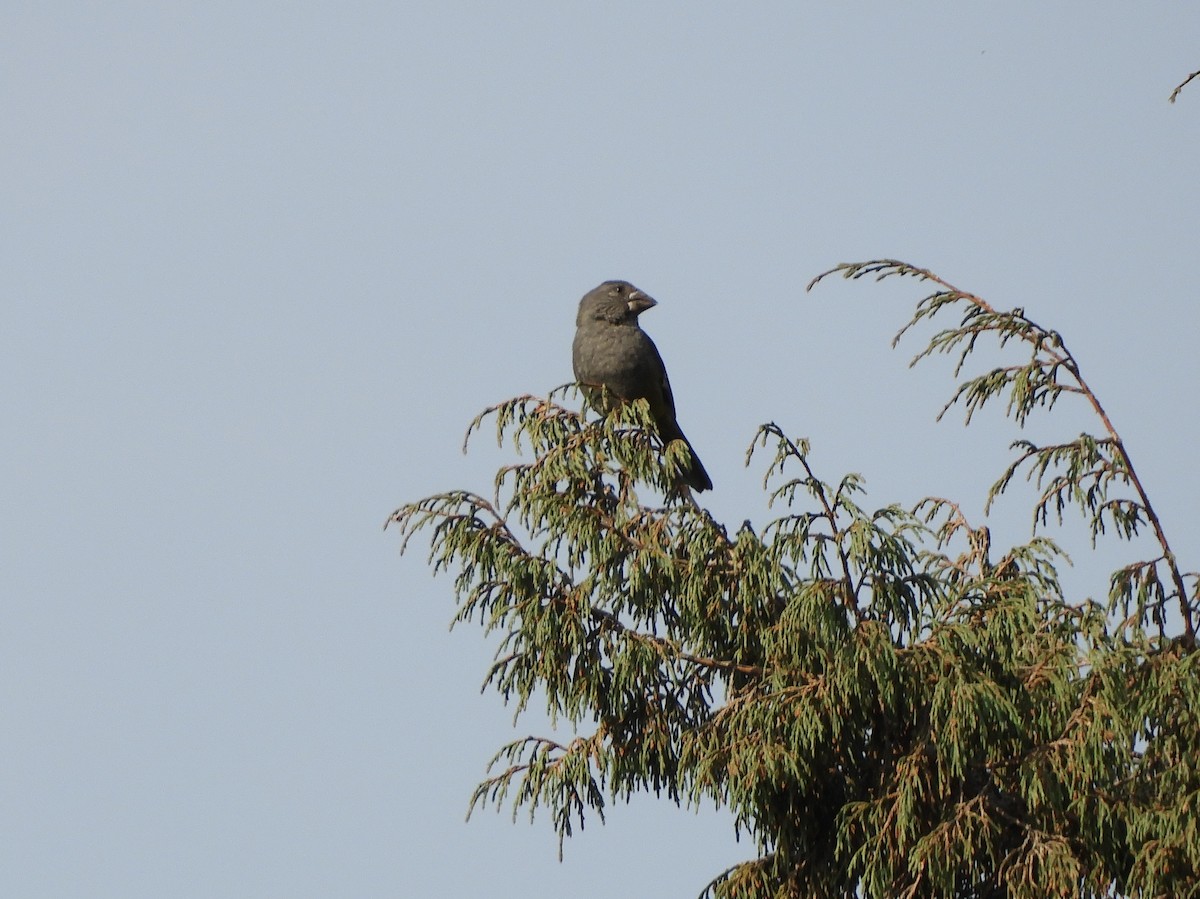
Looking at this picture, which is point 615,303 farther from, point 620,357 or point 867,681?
point 867,681

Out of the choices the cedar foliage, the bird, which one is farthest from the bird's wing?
the cedar foliage

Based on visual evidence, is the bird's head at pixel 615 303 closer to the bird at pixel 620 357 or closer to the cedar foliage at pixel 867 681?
the bird at pixel 620 357

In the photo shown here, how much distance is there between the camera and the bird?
9.05m

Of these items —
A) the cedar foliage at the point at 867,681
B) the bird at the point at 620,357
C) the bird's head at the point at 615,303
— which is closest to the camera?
the cedar foliage at the point at 867,681

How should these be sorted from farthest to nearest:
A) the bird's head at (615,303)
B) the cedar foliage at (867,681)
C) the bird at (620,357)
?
the bird's head at (615,303), the bird at (620,357), the cedar foliage at (867,681)

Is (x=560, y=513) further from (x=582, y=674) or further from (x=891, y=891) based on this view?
(x=891, y=891)

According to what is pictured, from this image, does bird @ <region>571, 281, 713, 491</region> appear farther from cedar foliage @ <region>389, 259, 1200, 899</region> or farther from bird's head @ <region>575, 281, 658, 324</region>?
cedar foliage @ <region>389, 259, 1200, 899</region>

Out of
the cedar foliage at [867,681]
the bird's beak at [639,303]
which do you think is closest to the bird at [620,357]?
the bird's beak at [639,303]

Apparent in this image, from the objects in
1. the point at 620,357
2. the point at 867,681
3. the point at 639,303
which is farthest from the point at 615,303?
the point at 867,681

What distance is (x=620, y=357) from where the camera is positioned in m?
9.08

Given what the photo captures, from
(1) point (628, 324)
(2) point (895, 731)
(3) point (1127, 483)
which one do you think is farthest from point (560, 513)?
(1) point (628, 324)

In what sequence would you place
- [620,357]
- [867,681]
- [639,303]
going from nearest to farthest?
[867,681]
[620,357]
[639,303]

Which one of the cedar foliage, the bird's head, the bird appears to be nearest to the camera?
the cedar foliage

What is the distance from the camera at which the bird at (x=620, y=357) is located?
9047 millimetres
